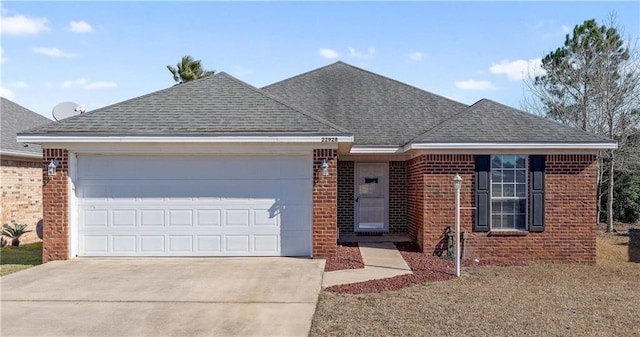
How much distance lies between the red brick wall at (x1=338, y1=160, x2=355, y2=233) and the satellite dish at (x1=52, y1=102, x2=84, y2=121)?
24.0 ft

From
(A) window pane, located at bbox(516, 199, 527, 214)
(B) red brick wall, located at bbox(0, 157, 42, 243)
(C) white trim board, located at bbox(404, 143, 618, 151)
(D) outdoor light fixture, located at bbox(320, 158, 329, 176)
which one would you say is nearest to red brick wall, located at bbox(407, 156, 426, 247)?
(C) white trim board, located at bbox(404, 143, 618, 151)

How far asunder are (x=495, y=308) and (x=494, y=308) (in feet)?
0.05

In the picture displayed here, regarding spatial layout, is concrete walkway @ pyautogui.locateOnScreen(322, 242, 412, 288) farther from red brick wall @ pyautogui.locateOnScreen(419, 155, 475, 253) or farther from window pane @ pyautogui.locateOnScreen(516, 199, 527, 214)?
window pane @ pyautogui.locateOnScreen(516, 199, 527, 214)

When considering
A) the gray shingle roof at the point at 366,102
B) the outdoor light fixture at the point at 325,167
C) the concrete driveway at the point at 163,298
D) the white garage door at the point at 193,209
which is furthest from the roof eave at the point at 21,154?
the outdoor light fixture at the point at 325,167

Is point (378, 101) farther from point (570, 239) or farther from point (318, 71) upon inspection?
point (570, 239)

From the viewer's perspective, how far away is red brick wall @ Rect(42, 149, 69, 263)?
9516 millimetres

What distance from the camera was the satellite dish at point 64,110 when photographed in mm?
12211

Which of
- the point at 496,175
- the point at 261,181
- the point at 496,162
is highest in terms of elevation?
the point at 496,162

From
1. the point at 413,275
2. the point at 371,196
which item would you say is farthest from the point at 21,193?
the point at 413,275

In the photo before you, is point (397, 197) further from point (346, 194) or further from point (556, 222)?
point (556, 222)

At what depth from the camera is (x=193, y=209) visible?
9.81 meters

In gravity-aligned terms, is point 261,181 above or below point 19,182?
above

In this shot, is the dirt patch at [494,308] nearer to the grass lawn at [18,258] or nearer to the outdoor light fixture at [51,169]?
the outdoor light fixture at [51,169]

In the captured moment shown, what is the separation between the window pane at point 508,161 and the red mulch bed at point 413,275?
2526mm
